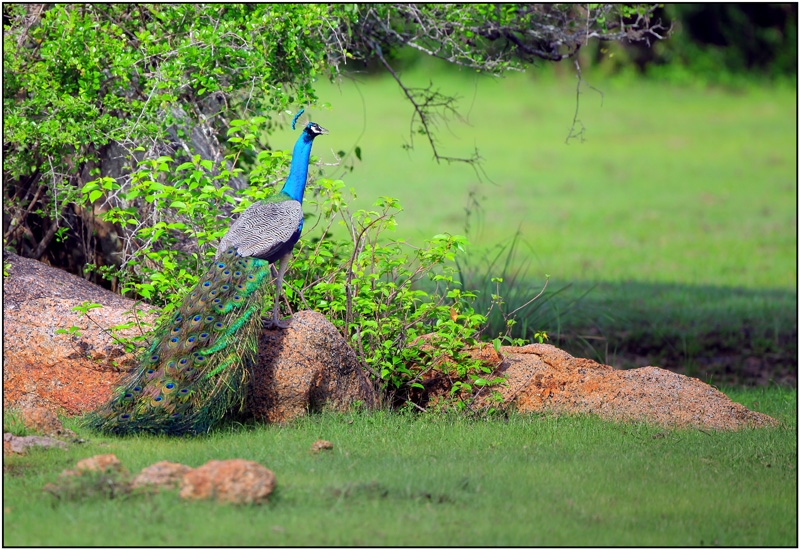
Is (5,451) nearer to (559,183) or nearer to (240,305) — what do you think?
(240,305)

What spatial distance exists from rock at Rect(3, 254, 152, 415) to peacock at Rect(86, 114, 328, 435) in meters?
0.65

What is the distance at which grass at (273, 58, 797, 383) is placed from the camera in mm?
11555

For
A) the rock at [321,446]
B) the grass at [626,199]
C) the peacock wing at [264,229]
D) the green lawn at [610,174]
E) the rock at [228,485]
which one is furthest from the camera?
the green lawn at [610,174]

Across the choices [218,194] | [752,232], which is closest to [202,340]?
[218,194]

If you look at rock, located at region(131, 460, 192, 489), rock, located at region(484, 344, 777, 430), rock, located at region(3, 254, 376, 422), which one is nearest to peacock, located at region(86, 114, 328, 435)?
rock, located at region(3, 254, 376, 422)

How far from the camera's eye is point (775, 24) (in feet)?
111

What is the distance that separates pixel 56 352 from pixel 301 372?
182 cm

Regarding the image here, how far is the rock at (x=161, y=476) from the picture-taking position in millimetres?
5543

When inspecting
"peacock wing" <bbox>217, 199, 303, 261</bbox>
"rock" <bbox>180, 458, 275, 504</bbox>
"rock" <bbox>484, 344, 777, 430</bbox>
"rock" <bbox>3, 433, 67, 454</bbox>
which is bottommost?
"rock" <bbox>3, 433, 67, 454</bbox>

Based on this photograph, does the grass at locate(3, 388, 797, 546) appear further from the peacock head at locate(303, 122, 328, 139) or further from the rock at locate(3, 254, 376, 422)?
the peacock head at locate(303, 122, 328, 139)

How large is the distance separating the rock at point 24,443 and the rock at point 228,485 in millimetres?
1375

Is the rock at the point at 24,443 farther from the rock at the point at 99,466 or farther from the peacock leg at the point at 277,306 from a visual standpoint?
the peacock leg at the point at 277,306

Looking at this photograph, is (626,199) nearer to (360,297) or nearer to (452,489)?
(360,297)

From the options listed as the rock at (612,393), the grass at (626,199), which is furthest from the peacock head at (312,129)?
the rock at (612,393)
